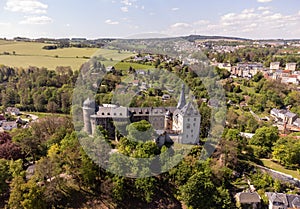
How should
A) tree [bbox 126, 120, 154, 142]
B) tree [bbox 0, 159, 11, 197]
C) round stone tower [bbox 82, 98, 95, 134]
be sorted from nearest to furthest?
tree [bbox 0, 159, 11, 197], tree [bbox 126, 120, 154, 142], round stone tower [bbox 82, 98, 95, 134]

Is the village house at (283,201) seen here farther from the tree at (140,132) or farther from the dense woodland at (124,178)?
the tree at (140,132)

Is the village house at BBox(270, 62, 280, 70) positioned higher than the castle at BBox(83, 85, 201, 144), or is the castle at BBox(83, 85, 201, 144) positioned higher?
the village house at BBox(270, 62, 280, 70)

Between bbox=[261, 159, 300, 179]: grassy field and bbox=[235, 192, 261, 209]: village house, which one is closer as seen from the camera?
bbox=[235, 192, 261, 209]: village house

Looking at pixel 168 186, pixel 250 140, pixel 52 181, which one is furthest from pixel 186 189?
pixel 250 140

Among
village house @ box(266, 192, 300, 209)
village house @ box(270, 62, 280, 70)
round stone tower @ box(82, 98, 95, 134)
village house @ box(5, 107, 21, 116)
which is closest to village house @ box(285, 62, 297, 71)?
village house @ box(270, 62, 280, 70)

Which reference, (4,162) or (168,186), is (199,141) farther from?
(4,162)

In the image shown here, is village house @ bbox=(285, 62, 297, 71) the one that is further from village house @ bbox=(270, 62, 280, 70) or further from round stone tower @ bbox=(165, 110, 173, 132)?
round stone tower @ bbox=(165, 110, 173, 132)

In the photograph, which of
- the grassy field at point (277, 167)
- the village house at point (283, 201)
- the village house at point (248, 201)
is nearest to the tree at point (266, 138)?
the grassy field at point (277, 167)

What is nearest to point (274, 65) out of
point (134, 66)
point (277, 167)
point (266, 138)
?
point (134, 66)

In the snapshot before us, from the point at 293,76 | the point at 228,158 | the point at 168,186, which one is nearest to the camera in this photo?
the point at 168,186
